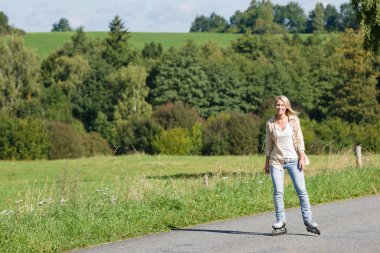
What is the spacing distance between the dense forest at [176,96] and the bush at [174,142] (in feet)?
0.37

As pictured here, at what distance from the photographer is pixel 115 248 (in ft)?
36.8

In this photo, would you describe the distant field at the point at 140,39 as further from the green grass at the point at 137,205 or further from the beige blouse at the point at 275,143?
the beige blouse at the point at 275,143

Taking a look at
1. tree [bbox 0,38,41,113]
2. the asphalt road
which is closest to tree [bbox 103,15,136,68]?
tree [bbox 0,38,41,113]

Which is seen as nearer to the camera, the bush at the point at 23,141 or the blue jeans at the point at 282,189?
the blue jeans at the point at 282,189

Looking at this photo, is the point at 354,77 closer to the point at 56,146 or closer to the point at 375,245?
the point at 56,146

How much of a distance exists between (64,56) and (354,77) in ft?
124

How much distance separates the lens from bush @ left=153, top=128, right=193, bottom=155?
81.5 meters

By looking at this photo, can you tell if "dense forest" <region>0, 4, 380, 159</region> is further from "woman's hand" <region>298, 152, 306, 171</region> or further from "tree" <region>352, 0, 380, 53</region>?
"woman's hand" <region>298, 152, 306, 171</region>

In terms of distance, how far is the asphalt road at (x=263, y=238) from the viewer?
36.0 feet

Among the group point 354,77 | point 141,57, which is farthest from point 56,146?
point 141,57

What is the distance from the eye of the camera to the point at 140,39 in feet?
538

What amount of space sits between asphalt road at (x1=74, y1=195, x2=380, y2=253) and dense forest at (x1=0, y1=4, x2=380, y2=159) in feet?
202

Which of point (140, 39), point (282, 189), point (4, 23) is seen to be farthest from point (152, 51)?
point (282, 189)

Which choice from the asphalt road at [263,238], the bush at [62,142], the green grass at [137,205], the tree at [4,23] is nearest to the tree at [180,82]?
the bush at [62,142]
